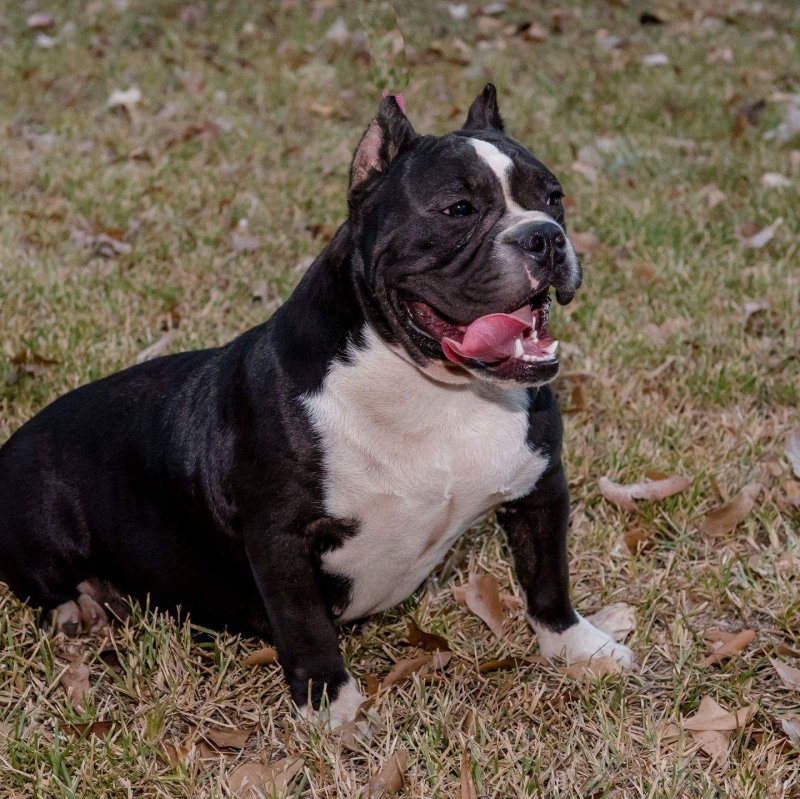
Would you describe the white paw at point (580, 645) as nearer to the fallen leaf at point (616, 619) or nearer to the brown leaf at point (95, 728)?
the fallen leaf at point (616, 619)

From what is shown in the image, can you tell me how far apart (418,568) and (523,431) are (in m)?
0.45

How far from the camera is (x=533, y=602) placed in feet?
9.57

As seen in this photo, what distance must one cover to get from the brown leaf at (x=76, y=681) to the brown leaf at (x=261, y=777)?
45cm

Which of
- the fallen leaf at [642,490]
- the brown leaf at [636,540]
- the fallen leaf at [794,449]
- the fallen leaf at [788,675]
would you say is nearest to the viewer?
the fallen leaf at [788,675]

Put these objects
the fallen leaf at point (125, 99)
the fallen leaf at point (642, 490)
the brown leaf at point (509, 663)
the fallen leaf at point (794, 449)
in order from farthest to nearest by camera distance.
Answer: the fallen leaf at point (125, 99), the fallen leaf at point (794, 449), the fallen leaf at point (642, 490), the brown leaf at point (509, 663)

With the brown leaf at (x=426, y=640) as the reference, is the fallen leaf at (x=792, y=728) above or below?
above

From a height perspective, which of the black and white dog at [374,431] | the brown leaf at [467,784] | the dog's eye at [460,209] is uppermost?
the dog's eye at [460,209]

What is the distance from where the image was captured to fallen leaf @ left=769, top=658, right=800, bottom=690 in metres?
2.70

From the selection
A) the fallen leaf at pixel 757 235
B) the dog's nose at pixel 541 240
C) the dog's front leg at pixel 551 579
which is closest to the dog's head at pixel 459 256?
the dog's nose at pixel 541 240

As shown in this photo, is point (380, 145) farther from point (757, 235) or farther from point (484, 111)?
point (757, 235)

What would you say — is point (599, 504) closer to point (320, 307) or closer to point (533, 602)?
point (533, 602)

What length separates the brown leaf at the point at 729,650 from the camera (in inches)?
111

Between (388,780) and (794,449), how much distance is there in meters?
1.81

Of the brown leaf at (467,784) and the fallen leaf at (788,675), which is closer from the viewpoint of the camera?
the brown leaf at (467,784)
